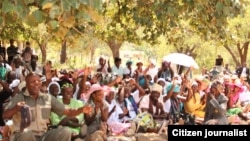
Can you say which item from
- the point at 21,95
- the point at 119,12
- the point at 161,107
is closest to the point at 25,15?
the point at 21,95

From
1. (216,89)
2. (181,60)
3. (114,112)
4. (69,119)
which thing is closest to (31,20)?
(69,119)

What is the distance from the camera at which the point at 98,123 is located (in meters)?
7.00

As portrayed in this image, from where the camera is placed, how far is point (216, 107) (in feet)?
27.8

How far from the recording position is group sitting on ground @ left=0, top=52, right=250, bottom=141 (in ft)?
20.1

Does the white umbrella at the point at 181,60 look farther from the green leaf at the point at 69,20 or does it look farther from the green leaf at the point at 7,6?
the green leaf at the point at 7,6

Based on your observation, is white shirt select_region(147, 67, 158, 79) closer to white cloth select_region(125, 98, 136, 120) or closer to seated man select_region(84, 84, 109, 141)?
white cloth select_region(125, 98, 136, 120)

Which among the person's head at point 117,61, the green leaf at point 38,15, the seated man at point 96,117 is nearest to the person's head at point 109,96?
the seated man at point 96,117

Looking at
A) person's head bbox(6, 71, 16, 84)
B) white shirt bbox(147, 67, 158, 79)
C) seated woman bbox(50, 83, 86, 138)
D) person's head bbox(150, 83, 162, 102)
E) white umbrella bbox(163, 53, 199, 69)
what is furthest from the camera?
white umbrella bbox(163, 53, 199, 69)

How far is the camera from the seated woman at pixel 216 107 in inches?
333

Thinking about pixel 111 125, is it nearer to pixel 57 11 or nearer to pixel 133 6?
pixel 133 6

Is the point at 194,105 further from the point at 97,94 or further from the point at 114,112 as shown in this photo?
the point at 97,94

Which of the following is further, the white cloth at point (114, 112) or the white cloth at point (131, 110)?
the white cloth at point (131, 110)

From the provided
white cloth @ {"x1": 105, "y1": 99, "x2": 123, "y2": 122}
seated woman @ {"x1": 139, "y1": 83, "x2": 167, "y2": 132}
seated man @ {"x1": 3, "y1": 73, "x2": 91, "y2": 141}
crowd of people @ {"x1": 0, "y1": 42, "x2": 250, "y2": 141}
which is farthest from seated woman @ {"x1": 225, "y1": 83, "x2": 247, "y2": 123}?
seated man @ {"x1": 3, "y1": 73, "x2": 91, "y2": 141}

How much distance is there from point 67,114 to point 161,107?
2759 mm
